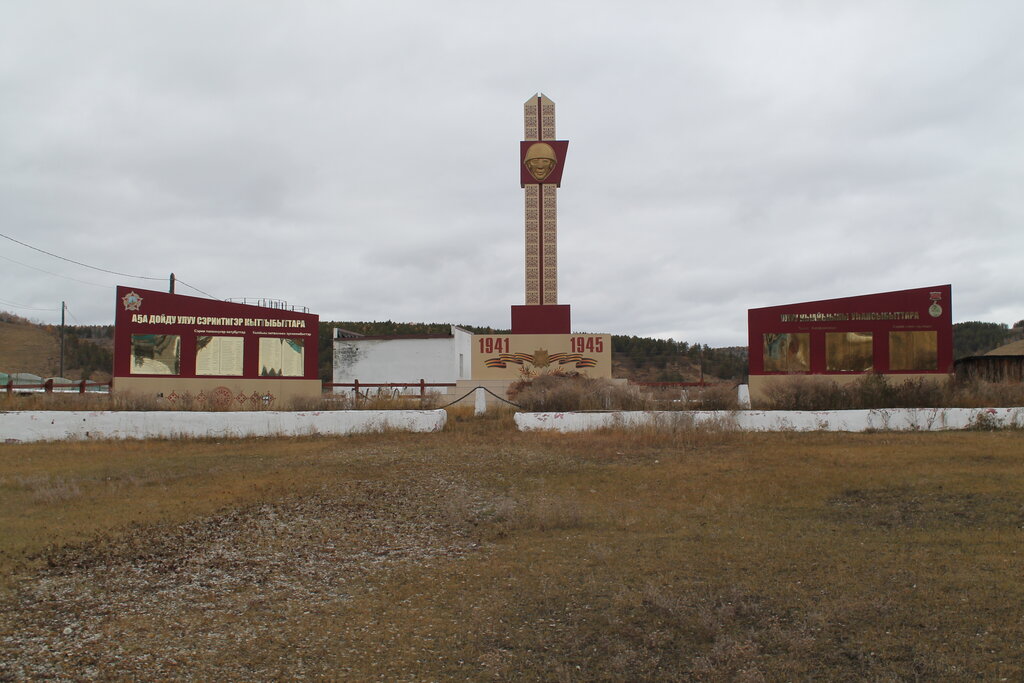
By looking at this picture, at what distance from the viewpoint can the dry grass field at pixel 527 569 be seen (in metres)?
5.14

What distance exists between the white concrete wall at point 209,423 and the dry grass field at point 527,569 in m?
4.54

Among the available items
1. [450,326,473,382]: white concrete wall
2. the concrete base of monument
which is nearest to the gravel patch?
the concrete base of monument

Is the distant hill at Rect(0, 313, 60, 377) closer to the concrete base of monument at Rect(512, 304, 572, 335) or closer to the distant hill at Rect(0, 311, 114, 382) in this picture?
the distant hill at Rect(0, 311, 114, 382)

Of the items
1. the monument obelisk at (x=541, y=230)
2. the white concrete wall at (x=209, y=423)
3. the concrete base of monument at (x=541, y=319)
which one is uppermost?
the monument obelisk at (x=541, y=230)

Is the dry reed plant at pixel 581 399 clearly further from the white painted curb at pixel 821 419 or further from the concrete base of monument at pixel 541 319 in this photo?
the concrete base of monument at pixel 541 319

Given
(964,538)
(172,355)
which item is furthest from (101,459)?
(964,538)

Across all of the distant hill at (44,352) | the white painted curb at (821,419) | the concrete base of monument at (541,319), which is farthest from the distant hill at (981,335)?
the distant hill at (44,352)


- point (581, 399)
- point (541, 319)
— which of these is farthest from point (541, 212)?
point (581, 399)

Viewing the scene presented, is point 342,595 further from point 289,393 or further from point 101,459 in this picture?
point 289,393

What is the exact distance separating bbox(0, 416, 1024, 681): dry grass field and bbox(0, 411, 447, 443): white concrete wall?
14.9 ft

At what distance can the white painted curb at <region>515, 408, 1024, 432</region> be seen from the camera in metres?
15.9

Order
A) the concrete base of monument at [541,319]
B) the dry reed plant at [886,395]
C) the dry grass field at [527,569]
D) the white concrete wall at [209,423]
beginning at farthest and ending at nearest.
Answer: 1. the concrete base of monument at [541,319]
2. the dry reed plant at [886,395]
3. the white concrete wall at [209,423]
4. the dry grass field at [527,569]

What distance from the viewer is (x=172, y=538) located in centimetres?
838

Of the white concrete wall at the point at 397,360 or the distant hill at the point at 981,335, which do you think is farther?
the distant hill at the point at 981,335
